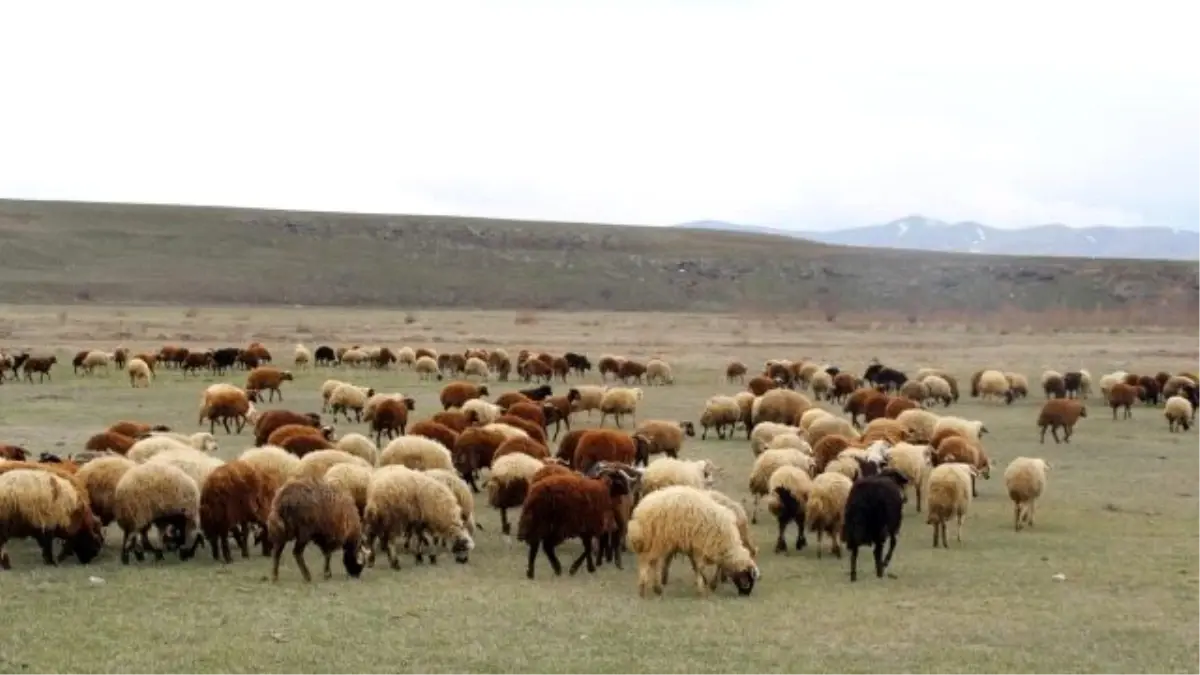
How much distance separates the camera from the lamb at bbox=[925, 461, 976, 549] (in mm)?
14469

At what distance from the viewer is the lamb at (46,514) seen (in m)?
11.9

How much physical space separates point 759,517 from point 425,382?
22416 millimetres

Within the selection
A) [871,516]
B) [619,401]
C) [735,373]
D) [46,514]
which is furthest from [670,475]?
[735,373]

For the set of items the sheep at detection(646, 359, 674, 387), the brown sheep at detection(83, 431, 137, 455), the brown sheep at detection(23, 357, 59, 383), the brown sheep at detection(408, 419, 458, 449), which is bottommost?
the brown sheep at detection(23, 357, 59, 383)

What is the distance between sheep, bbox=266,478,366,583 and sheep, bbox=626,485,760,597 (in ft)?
9.53

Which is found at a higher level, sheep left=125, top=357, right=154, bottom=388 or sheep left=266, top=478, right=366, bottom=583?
sheep left=266, top=478, right=366, bottom=583

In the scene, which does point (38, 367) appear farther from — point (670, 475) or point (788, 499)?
point (788, 499)

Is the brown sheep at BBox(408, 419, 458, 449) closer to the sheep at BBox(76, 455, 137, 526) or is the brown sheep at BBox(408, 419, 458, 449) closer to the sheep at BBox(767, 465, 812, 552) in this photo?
the sheep at BBox(76, 455, 137, 526)

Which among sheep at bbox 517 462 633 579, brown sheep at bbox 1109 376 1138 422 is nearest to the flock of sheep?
sheep at bbox 517 462 633 579

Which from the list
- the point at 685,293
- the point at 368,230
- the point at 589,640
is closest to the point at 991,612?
the point at 589,640

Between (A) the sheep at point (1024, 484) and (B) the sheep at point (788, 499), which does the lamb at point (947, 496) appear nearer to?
(A) the sheep at point (1024, 484)

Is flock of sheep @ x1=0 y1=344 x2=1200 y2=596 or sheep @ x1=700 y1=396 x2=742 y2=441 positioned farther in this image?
sheep @ x1=700 y1=396 x2=742 y2=441

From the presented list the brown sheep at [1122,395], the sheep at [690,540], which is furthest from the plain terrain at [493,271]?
the sheep at [690,540]

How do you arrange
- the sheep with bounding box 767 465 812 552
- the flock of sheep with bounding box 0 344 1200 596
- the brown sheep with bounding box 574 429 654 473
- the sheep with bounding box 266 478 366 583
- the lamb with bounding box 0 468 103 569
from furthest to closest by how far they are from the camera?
the brown sheep with bounding box 574 429 654 473 < the sheep with bounding box 767 465 812 552 < the lamb with bounding box 0 468 103 569 < the flock of sheep with bounding box 0 344 1200 596 < the sheep with bounding box 266 478 366 583
